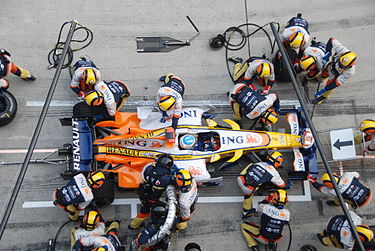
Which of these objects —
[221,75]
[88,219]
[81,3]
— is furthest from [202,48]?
[88,219]

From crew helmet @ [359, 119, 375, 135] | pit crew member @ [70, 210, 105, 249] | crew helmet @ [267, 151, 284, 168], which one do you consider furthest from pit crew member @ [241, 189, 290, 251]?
pit crew member @ [70, 210, 105, 249]

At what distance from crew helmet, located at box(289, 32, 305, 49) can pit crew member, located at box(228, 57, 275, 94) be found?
72cm

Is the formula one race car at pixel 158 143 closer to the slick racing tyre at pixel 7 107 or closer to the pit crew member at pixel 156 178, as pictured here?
the pit crew member at pixel 156 178

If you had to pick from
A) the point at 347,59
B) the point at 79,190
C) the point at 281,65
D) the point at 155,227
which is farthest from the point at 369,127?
the point at 79,190

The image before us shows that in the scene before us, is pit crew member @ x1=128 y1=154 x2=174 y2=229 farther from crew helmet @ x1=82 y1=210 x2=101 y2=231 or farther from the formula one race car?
crew helmet @ x1=82 y1=210 x2=101 y2=231

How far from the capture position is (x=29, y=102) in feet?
27.7

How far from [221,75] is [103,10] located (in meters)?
3.58

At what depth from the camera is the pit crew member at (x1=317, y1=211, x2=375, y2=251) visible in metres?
6.61

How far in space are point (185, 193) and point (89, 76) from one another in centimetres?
318

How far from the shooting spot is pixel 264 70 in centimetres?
777

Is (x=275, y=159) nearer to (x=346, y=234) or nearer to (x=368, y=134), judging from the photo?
(x=346, y=234)

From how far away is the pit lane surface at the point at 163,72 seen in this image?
775 cm

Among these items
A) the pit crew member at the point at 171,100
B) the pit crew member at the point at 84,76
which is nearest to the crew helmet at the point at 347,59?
the pit crew member at the point at 171,100

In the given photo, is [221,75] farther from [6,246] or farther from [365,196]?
[6,246]
